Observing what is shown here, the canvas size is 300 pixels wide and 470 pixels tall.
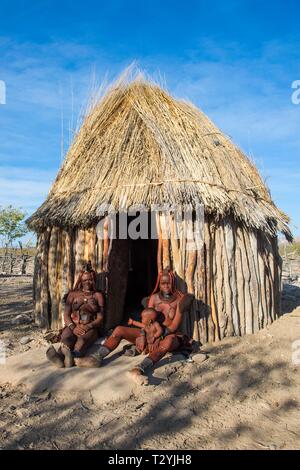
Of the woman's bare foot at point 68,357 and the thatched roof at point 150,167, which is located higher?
the thatched roof at point 150,167

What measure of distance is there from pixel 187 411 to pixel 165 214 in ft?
8.58

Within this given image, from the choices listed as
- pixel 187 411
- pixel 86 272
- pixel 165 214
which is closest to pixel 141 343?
pixel 86 272

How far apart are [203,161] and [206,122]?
1.33 metres

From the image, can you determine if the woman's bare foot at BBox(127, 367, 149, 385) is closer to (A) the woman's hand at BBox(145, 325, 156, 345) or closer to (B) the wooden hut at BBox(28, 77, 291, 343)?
(A) the woman's hand at BBox(145, 325, 156, 345)

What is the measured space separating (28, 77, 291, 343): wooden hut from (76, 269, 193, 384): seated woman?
1.09 ft

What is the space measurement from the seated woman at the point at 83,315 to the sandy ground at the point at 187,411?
0.81 meters

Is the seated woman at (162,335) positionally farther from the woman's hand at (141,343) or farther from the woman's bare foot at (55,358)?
the woman's bare foot at (55,358)

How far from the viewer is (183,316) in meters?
5.51

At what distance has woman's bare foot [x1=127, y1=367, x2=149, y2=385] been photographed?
13.6 feet

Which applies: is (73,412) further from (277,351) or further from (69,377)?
(277,351)

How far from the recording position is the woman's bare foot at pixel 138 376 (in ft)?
13.6

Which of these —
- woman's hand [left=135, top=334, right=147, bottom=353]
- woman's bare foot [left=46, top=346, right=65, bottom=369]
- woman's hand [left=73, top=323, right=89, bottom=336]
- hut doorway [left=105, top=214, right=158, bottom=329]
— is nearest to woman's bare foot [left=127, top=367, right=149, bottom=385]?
woman's hand [left=135, top=334, right=147, bottom=353]

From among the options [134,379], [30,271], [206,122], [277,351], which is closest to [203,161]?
[206,122]

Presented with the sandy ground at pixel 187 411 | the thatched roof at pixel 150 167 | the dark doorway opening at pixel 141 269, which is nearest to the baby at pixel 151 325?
the sandy ground at pixel 187 411
